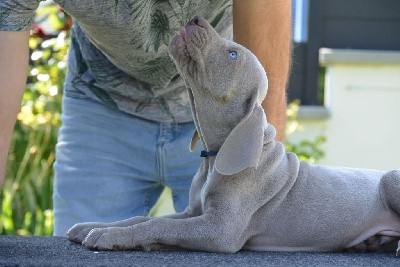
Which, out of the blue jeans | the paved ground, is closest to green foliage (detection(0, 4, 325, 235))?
the blue jeans

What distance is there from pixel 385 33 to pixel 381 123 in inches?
22.4

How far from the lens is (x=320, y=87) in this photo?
19.5 ft

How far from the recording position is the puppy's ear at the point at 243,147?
230 cm

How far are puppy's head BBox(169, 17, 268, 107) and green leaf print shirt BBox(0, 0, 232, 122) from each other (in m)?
0.34

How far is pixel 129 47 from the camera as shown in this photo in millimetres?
2797

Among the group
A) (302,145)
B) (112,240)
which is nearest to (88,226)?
(112,240)

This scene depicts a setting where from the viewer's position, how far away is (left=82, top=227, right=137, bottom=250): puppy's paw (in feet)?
7.72

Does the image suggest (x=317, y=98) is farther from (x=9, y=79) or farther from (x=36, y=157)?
(x=9, y=79)

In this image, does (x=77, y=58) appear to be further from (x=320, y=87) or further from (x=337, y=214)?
(x=320, y=87)

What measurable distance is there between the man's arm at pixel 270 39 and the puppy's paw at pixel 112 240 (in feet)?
1.70

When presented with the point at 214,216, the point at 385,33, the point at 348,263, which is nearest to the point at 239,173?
the point at 214,216

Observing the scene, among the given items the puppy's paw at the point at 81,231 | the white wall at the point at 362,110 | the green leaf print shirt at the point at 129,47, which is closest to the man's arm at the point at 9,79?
the green leaf print shirt at the point at 129,47

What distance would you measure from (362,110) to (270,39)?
9.57 feet

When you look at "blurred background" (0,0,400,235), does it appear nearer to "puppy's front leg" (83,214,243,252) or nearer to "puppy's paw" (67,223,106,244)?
"puppy's paw" (67,223,106,244)
